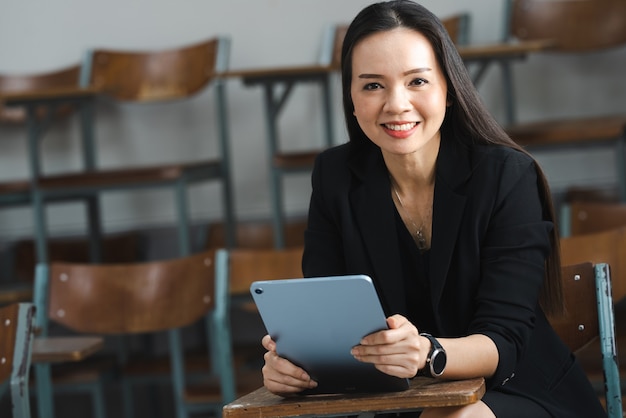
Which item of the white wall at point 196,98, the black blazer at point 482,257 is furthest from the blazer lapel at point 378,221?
the white wall at point 196,98

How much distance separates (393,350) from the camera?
1.54 meters

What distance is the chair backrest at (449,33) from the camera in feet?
14.6

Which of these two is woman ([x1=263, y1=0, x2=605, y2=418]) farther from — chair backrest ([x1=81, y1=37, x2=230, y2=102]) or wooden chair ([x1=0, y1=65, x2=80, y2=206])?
wooden chair ([x1=0, y1=65, x2=80, y2=206])

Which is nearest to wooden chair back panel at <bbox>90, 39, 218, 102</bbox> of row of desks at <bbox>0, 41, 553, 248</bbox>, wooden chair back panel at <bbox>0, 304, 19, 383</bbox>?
row of desks at <bbox>0, 41, 553, 248</bbox>

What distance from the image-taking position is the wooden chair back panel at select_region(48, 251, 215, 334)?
2920mm

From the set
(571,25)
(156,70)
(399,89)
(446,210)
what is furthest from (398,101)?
(156,70)

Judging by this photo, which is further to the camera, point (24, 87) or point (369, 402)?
point (24, 87)

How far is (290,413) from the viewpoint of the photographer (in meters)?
1.52

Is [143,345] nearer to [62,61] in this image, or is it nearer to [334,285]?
[62,61]

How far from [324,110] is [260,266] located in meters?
1.53

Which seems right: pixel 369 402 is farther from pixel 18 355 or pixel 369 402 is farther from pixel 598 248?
pixel 598 248

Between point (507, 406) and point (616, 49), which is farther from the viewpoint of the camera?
point (616, 49)

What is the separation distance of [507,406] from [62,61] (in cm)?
364

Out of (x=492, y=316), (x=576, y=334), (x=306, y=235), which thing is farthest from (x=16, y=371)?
(x=576, y=334)
